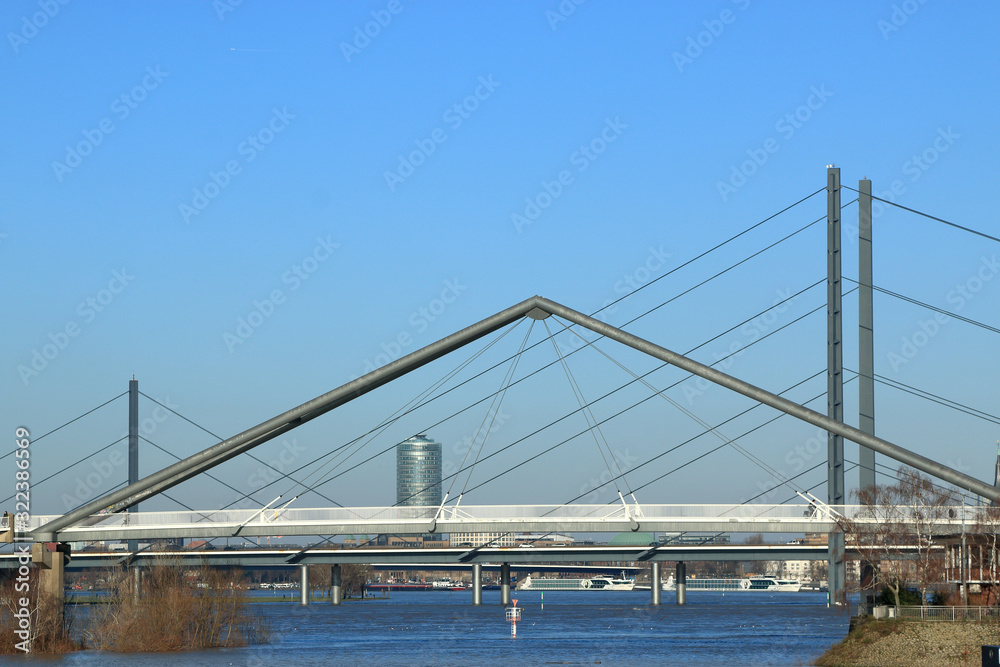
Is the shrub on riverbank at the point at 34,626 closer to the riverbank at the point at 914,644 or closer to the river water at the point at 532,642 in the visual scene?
the river water at the point at 532,642

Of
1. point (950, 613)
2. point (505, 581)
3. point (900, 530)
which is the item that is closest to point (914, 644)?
point (950, 613)

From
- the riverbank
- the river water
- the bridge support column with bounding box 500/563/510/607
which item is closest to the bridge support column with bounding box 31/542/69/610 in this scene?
the river water

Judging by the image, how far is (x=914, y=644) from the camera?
1959 inches

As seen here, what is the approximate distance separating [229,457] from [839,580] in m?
31.7

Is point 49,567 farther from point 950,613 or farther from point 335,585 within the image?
Answer: point 335,585

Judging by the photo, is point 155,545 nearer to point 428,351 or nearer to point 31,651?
point 31,651

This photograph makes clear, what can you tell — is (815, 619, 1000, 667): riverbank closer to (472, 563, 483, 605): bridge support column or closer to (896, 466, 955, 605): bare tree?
(896, 466, 955, 605): bare tree

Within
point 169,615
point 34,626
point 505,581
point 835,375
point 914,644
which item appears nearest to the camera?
point 914,644

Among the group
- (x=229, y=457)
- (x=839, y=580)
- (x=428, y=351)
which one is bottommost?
(x=839, y=580)

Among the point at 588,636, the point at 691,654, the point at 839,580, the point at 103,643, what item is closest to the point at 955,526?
the point at 839,580

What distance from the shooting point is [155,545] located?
11294 centimetres

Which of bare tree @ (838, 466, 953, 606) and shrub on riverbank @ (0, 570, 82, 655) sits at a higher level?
bare tree @ (838, 466, 953, 606)

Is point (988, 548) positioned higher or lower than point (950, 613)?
higher

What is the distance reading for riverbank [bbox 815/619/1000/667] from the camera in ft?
158
